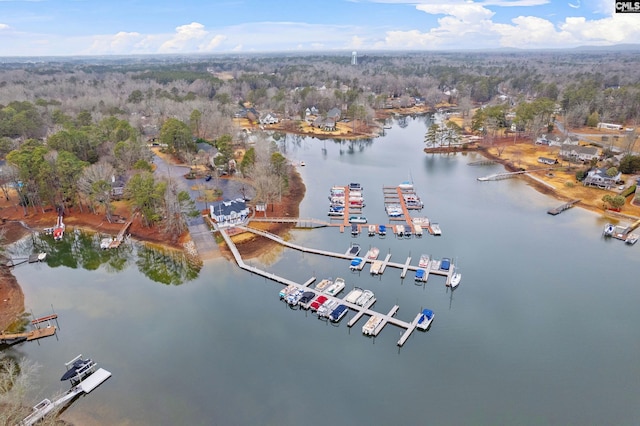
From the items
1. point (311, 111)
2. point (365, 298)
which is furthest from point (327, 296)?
point (311, 111)

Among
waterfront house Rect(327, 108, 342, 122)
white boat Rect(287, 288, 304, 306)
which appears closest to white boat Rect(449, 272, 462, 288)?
white boat Rect(287, 288, 304, 306)

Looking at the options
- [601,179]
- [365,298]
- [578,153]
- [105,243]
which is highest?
[578,153]

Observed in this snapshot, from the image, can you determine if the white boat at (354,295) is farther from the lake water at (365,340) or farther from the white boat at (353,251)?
the white boat at (353,251)

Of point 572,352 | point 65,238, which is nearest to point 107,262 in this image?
point 65,238

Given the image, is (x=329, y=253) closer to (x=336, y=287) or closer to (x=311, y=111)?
(x=336, y=287)

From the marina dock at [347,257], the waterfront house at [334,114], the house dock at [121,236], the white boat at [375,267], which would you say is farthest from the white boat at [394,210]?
the waterfront house at [334,114]
